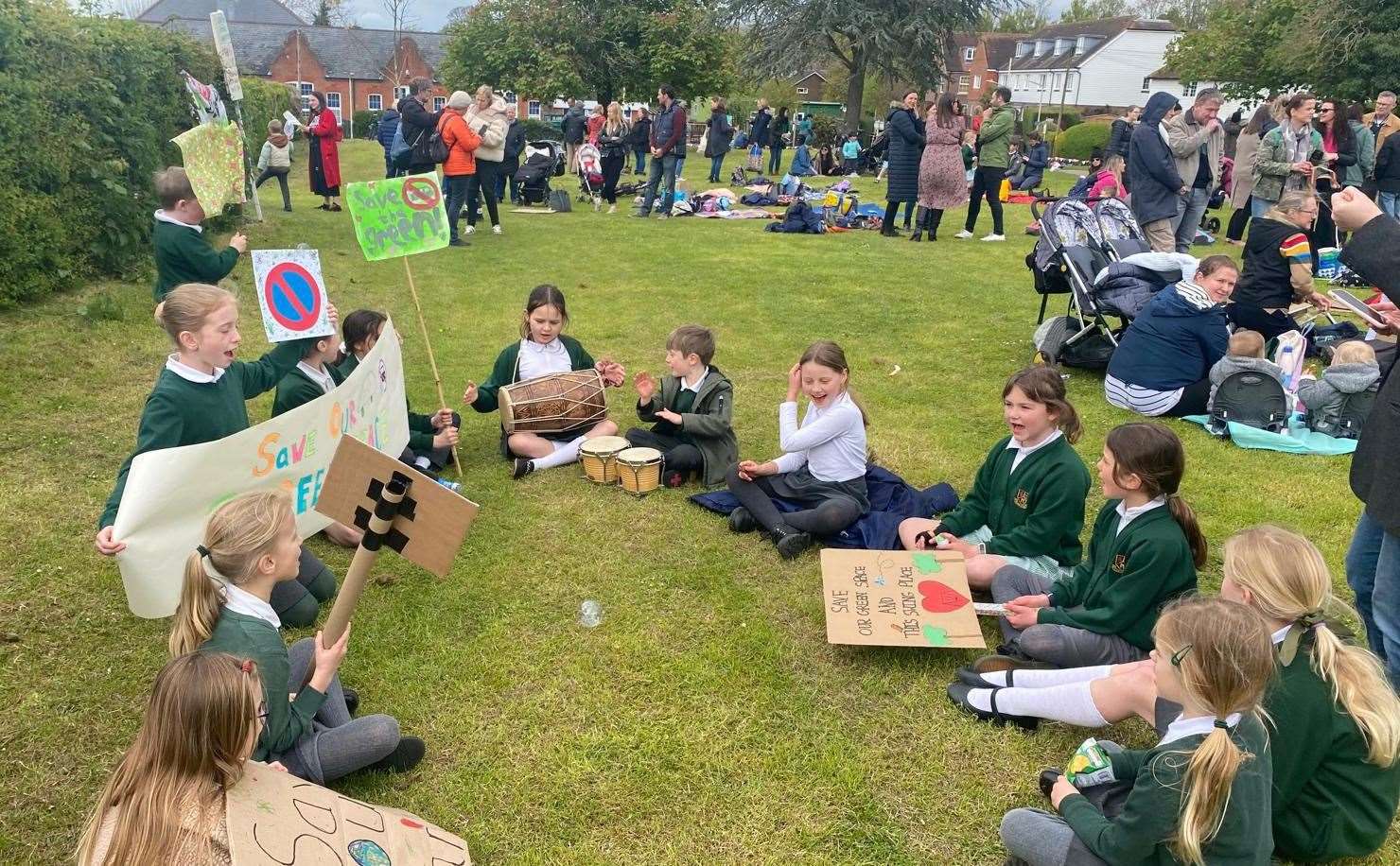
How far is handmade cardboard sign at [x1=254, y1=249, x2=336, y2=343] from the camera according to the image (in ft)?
15.9

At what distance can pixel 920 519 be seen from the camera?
16.5 ft

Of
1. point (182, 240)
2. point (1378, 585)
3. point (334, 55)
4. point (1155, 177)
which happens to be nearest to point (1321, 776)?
point (1378, 585)

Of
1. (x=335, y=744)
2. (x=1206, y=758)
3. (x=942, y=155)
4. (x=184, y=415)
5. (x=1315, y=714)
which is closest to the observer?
(x=1206, y=758)

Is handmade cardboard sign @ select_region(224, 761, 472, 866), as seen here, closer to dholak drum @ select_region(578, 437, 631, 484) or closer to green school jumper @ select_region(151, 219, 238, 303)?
dholak drum @ select_region(578, 437, 631, 484)

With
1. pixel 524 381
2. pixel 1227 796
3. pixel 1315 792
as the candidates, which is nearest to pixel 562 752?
pixel 1227 796

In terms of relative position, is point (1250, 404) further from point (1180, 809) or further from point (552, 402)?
point (1180, 809)

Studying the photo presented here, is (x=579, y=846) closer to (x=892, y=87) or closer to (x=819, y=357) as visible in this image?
(x=819, y=357)

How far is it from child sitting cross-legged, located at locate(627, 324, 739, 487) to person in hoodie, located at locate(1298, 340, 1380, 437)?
4.39 m

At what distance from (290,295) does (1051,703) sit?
4.19 m

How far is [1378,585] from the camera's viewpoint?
350 cm

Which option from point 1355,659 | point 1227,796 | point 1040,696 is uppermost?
point 1355,659

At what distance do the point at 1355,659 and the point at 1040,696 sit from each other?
3.66ft

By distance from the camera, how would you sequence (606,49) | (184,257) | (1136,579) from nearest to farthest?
(1136,579), (184,257), (606,49)

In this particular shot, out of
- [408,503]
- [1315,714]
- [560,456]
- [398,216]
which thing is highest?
[398,216]
